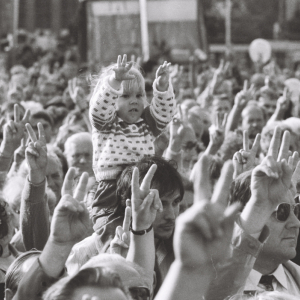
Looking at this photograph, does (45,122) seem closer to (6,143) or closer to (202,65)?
(6,143)

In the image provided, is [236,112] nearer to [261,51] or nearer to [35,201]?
[35,201]

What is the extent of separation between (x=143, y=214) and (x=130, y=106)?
140 cm

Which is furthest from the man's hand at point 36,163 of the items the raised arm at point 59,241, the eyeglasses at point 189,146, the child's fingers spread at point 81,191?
the eyeglasses at point 189,146

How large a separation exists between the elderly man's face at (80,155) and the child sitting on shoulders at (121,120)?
190cm

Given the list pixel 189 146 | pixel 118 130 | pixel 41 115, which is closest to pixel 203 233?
pixel 118 130

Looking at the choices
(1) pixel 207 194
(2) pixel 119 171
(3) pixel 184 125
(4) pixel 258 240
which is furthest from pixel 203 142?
(1) pixel 207 194

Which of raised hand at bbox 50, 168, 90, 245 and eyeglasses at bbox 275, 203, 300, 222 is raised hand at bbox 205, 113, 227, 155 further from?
raised hand at bbox 50, 168, 90, 245

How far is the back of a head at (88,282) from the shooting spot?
2113 mm

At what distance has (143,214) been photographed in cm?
269

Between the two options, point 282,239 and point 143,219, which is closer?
point 143,219

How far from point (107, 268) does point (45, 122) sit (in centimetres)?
Answer: 510

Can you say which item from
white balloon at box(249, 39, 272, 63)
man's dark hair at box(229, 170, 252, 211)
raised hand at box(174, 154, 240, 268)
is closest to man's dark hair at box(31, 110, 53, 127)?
man's dark hair at box(229, 170, 252, 211)

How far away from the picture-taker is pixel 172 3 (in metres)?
14.9

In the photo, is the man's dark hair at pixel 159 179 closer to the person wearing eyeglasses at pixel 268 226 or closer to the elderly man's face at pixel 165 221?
the elderly man's face at pixel 165 221
